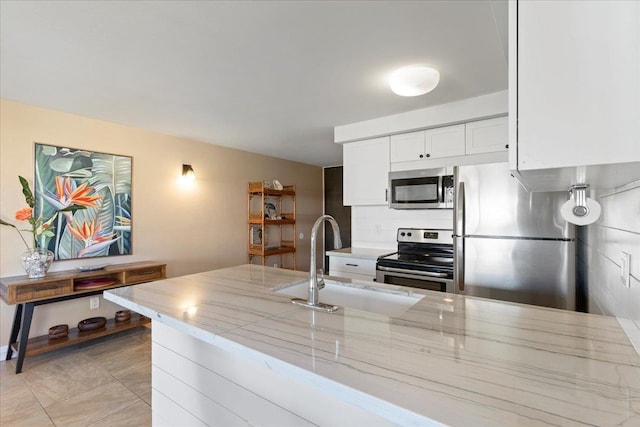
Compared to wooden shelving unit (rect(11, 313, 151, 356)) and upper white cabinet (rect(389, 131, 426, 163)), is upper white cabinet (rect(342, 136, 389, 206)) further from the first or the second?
wooden shelving unit (rect(11, 313, 151, 356))

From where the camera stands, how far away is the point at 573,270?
1946 mm

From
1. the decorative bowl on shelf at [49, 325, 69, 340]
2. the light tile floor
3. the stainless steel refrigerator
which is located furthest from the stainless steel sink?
the decorative bowl on shelf at [49, 325, 69, 340]

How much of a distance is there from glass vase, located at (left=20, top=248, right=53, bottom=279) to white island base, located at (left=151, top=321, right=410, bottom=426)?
1.89 m

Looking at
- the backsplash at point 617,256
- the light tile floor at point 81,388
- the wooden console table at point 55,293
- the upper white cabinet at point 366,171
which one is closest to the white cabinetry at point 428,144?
the upper white cabinet at point 366,171

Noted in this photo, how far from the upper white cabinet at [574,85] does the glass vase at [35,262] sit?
3514mm

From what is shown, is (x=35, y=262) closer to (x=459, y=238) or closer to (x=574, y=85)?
(x=459, y=238)

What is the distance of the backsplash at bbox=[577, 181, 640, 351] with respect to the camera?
2.88 ft

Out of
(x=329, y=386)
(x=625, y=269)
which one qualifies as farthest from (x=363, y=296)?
(x=625, y=269)

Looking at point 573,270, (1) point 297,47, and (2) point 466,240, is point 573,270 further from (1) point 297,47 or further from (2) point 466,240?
(1) point 297,47

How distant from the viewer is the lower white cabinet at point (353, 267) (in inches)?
124

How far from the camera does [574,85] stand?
0.56m

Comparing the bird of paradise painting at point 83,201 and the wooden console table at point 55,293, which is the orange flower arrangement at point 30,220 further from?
the wooden console table at point 55,293

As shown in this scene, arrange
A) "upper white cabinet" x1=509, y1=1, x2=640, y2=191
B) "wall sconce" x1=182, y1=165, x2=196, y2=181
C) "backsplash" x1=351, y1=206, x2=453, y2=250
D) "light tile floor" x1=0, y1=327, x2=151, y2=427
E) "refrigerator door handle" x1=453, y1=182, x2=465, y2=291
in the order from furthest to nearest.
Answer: "wall sconce" x1=182, y1=165, x2=196, y2=181 < "backsplash" x1=351, y1=206, x2=453, y2=250 < "refrigerator door handle" x1=453, y1=182, x2=465, y2=291 < "light tile floor" x1=0, y1=327, x2=151, y2=427 < "upper white cabinet" x1=509, y1=1, x2=640, y2=191

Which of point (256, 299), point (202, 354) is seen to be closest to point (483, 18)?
point (256, 299)
